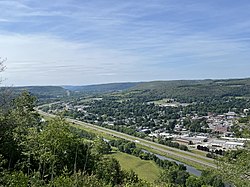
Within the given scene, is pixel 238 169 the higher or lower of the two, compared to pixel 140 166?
higher

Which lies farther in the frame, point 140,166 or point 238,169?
point 140,166

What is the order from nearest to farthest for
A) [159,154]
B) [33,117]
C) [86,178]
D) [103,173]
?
1. [86,178]
2. [103,173]
3. [33,117]
4. [159,154]

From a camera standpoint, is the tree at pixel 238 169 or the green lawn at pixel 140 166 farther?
the green lawn at pixel 140 166

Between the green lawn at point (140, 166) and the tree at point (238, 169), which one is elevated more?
the tree at point (238, 169)

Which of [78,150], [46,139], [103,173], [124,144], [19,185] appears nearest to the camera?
[19,185]

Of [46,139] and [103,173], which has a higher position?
[46,139]

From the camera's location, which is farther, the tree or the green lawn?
the green lawn

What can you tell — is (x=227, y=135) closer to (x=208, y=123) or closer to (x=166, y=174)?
(x=208, y=123)

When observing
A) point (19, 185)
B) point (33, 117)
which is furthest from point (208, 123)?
point (19, 185)
